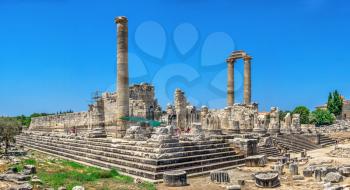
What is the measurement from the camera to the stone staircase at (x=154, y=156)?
500 inches

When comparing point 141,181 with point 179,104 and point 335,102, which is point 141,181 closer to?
point 179,104

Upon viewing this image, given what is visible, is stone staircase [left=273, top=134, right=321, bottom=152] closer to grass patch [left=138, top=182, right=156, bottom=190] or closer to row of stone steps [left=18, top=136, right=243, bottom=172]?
row of stone steps [left=18, top=136, right=243, bottom=172]

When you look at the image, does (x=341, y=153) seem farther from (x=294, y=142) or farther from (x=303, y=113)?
(x=303, y=113)

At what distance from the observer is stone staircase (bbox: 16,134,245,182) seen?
12689mm

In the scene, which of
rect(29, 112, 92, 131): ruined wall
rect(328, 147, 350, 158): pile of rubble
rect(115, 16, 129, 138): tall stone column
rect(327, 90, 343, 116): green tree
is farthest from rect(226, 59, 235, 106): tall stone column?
rect(327, 90, 343, 116): green tree

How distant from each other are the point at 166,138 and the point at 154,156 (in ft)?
4.03

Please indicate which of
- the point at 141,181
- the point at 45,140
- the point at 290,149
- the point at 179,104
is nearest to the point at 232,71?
the point at 179,104

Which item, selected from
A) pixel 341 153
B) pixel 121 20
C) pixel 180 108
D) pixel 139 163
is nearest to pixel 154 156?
pixel 139 163

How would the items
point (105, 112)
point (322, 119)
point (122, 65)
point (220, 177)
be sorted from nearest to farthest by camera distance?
point (220, 177) → point (122, 65) → point (105, 112) → point (322, 119)

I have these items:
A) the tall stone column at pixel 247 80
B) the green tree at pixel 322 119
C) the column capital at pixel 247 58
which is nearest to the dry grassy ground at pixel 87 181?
the tall stone column at pixel 247 80

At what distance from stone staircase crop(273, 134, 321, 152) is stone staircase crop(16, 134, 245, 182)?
8135 millimetres

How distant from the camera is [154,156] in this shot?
12.8 metres

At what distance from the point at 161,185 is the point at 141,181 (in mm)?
703

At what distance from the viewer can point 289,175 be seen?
13.0 metres
